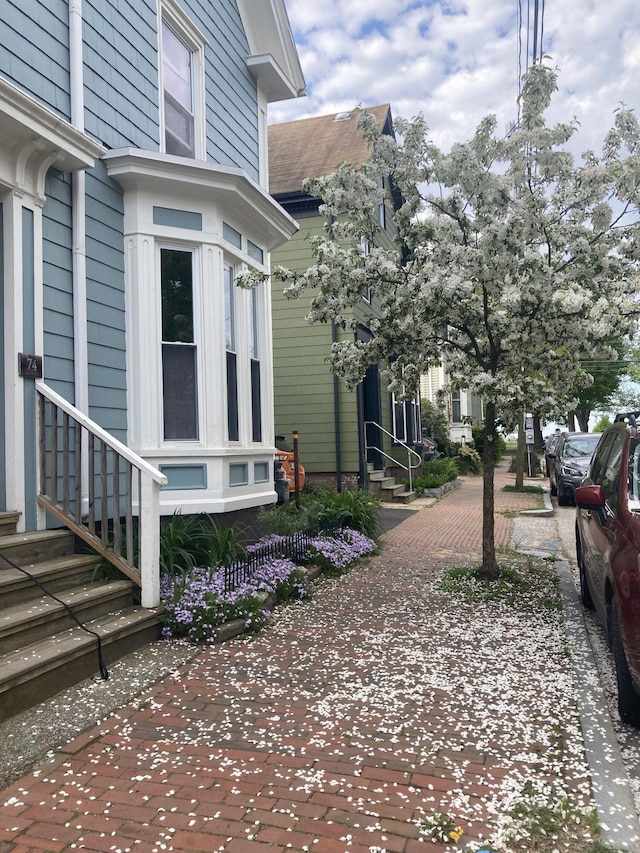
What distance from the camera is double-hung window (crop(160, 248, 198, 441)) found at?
703 cm

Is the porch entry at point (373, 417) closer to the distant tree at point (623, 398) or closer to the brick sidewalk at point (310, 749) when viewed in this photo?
the brick sidewalk at point (310, 749)

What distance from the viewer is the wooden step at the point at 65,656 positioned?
3832 millimetres

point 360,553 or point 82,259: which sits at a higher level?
point 82,259

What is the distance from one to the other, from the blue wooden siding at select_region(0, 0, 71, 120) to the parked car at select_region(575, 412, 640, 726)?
5.66 m

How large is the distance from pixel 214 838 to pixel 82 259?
4985 millimetres

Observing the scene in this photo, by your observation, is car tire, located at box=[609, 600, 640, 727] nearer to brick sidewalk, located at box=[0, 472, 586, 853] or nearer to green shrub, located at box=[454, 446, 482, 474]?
brick sidewalk, located at box=[0, 472, 586, 853]

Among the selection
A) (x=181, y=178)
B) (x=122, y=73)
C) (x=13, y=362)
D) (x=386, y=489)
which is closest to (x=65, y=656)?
(x=13, y=362)

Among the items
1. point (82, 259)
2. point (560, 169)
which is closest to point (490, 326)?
point (560, 169)

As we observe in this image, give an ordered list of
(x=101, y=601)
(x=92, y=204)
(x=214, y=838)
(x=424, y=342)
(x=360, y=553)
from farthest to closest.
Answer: (x=360, y=553) → (x=424, y=342) → (x=92, y=204) → (x=101, y=601) → (x=214, y=838)

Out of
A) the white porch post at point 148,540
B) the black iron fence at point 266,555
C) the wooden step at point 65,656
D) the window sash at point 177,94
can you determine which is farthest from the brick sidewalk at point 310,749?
the window sash at point 177,94

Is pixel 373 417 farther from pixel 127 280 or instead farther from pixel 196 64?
pixel 127 280

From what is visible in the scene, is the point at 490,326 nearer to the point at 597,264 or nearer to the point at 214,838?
the point at 597,264

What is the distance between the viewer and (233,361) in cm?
783

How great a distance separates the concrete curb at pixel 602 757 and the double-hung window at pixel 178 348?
13.9 ft
